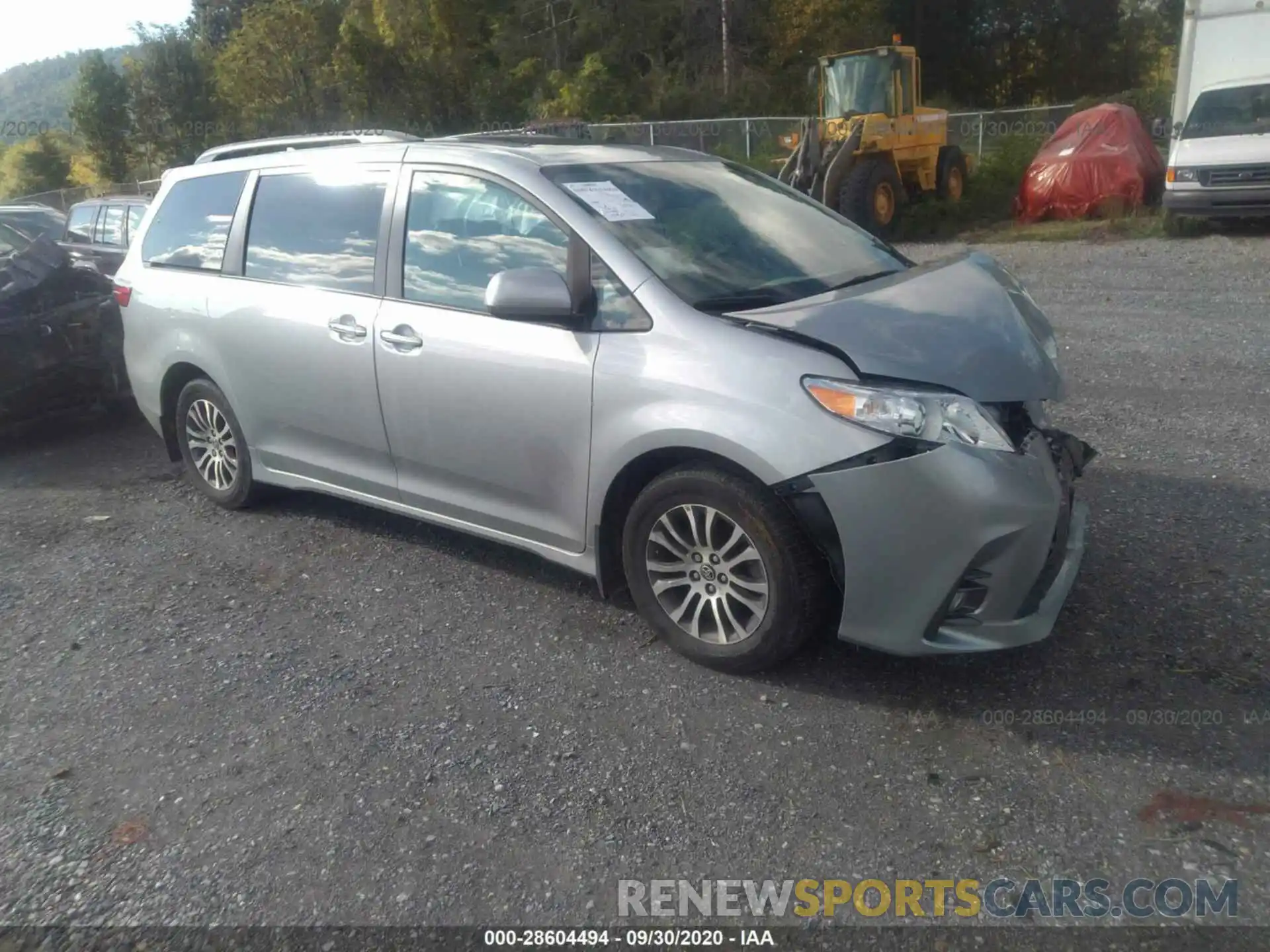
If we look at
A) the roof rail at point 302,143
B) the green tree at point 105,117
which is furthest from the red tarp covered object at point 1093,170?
the green tree at point 105,117

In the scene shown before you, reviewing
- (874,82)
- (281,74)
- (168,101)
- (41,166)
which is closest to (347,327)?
(874,82)

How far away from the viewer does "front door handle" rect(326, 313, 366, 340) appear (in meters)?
4.55

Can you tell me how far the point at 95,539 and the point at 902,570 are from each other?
4.26 m

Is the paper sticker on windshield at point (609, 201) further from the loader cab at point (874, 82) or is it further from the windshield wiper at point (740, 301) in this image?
the loader cab at point (874, 82)

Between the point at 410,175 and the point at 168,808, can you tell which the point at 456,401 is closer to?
the point at 410,175

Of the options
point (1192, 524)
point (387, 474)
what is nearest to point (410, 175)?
point (387, 474)

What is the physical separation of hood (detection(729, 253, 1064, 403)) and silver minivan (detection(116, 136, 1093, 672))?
1cm

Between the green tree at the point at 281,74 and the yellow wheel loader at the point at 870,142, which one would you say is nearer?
the yellow wheel loader at the point at 870,142

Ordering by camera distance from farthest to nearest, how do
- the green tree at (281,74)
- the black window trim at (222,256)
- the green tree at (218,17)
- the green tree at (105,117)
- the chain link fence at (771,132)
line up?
the green tree at (218,17)
the green tree at (105,117)
the green tree at (281,74)
the chain link fence at (771,132)
the black window trim at (222,256)

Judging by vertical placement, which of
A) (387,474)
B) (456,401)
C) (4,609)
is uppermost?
(456,401)

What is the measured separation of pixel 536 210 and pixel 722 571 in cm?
155

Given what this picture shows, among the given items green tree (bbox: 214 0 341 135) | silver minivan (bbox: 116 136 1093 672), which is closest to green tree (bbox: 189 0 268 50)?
green tree (bbox: 214 0 341 135)

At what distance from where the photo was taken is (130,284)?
5.82 metres

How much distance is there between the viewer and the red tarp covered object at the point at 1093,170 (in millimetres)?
15992
